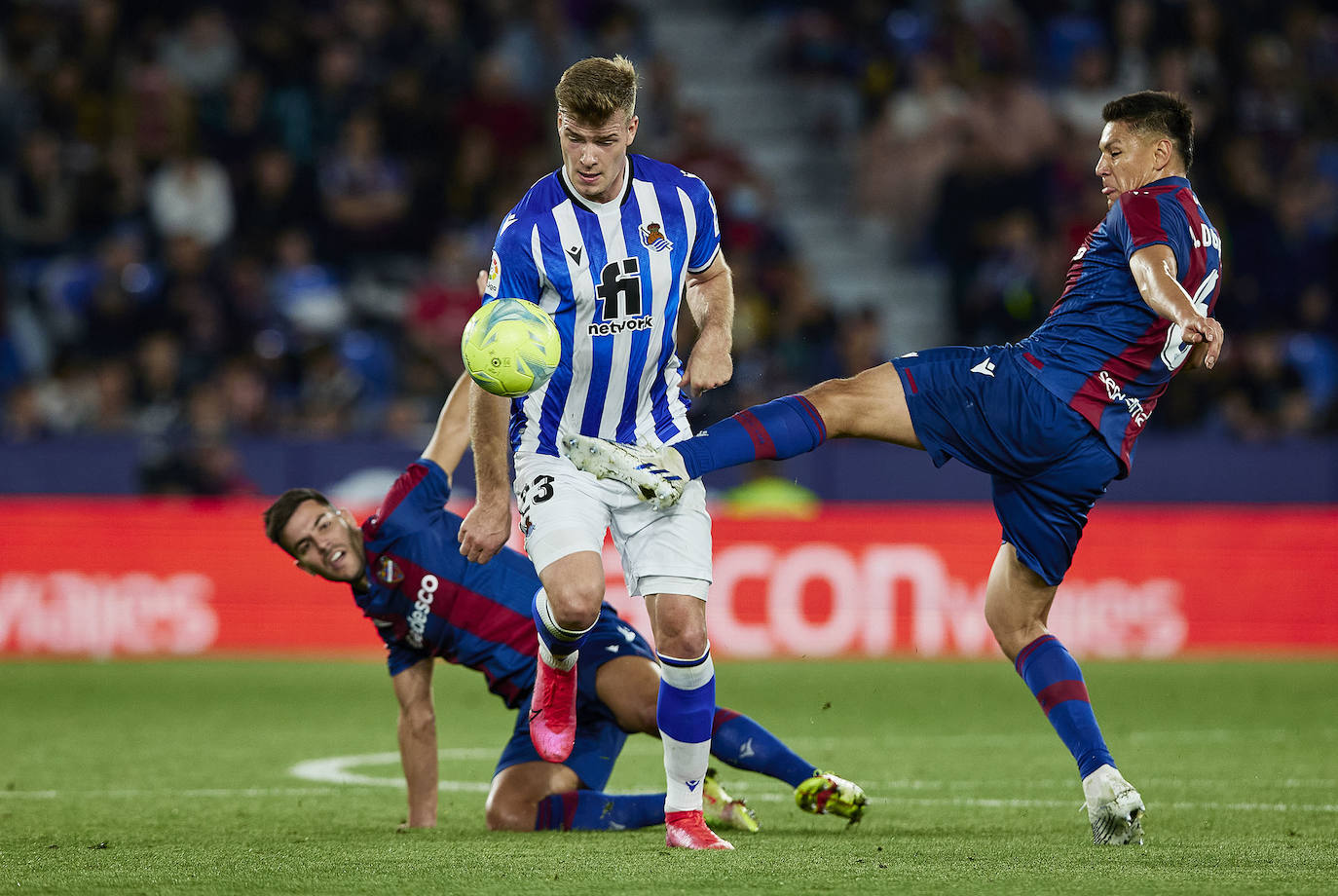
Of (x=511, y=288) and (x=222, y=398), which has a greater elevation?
(x=222, y=398)

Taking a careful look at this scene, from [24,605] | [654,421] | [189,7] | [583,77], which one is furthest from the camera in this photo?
[189,7]

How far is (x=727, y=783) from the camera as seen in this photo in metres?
7.25

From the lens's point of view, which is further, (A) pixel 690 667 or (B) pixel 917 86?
(B) pixel 917 86

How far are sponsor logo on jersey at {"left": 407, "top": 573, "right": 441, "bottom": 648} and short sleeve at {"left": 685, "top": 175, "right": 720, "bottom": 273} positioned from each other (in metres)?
1.49

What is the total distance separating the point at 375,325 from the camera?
1433 centimetres

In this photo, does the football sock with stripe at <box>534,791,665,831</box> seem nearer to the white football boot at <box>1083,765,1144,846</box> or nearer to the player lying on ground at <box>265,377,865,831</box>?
the player lying on ground at <box>265,377,865,831</box>

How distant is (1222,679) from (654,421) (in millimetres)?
6761

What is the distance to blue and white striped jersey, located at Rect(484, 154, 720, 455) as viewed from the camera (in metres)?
5.24

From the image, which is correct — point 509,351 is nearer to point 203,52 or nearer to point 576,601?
point 576,601

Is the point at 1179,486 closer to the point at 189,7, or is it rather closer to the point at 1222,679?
the point at 1222,679

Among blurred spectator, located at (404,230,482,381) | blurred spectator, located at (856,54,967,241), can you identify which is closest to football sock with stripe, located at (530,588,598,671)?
blurred spectator, located at (404,230,482,381)

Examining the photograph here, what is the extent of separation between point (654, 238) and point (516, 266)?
45 cm

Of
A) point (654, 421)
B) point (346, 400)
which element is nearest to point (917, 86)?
point (346, 400)

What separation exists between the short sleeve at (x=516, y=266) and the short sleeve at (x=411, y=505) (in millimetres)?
1166
